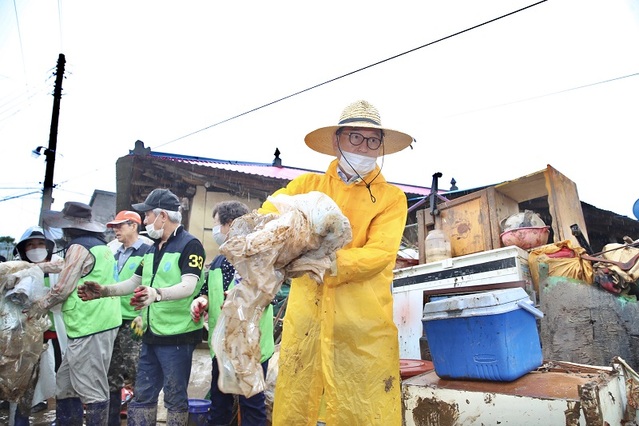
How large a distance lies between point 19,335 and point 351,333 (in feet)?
11.4

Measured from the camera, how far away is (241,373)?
165 centimetres

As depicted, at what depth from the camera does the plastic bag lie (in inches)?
65.8

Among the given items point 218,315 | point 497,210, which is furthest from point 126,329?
point 497,210

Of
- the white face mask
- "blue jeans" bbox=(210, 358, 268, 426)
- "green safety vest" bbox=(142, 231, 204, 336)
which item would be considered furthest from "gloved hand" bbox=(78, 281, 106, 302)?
the white face mask

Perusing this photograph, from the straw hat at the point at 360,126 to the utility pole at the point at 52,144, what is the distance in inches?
503

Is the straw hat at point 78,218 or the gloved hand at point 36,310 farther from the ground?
the straw hat at point 78,218

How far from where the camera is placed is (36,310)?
12.9 feet

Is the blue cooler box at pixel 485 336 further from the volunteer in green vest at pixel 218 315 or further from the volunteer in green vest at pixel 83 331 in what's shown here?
the volunteer in green vest at pixel 83 331

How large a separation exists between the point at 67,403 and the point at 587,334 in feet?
15.2

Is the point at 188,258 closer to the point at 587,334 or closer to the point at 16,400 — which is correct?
the point at 16,400

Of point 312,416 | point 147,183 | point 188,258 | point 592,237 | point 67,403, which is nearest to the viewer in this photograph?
point 312,416

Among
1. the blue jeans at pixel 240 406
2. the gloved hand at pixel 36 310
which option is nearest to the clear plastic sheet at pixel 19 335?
the gloved hand at pixel 36 310

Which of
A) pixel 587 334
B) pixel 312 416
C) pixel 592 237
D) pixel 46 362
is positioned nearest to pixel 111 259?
pixel 46 362

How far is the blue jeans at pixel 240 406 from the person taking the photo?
3.18 m
